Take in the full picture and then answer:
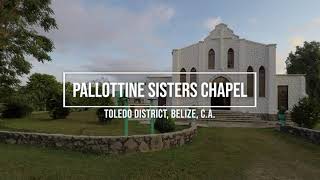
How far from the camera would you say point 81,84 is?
72.6 ft

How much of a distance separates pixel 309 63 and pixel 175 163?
3666cm

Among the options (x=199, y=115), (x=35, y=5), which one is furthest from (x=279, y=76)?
(x=35, y=5)

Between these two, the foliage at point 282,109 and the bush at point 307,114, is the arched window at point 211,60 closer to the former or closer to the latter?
the foliage at point 282,109

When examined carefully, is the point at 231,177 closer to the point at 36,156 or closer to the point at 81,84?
the point at 36,156

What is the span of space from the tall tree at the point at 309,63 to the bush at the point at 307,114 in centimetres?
2173

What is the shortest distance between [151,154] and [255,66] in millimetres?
18360

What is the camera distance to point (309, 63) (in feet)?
136

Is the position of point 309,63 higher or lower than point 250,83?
higher

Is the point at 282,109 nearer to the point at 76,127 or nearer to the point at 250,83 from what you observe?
the point at 250,83

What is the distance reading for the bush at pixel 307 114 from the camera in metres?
17.7

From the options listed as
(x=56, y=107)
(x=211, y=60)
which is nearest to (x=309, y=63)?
(x=211, y=60)

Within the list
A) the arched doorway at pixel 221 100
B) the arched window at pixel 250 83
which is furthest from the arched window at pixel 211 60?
the arched window at pixel 250 83

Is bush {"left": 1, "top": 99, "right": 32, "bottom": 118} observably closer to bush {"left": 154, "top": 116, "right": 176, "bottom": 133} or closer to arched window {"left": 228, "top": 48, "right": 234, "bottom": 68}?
bush {"left": 154, "top": 116, "right": 176, "bottom": 133}

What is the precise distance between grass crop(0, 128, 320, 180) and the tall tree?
94.5 feet
